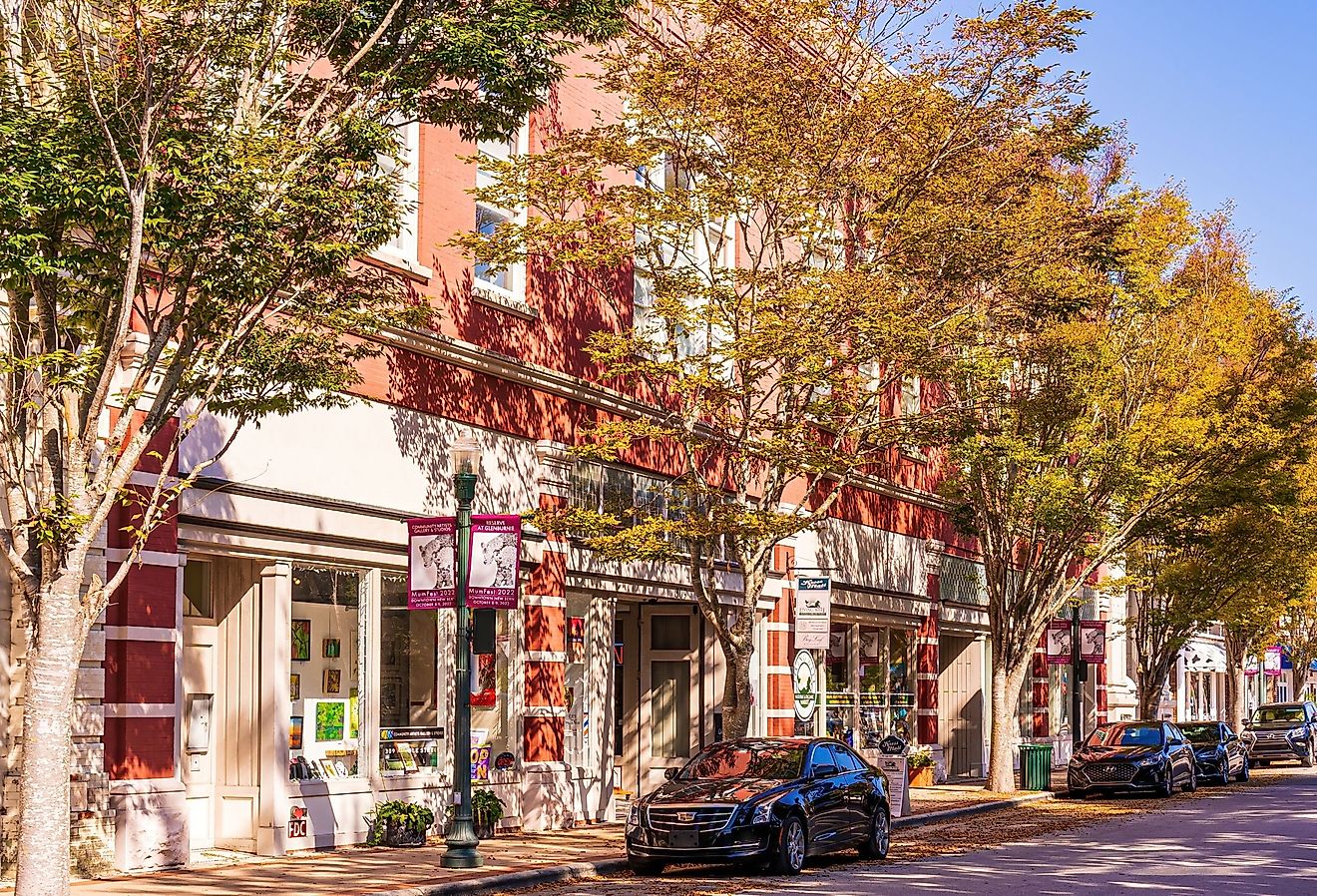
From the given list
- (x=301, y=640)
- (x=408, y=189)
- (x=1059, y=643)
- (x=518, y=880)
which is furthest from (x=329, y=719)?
(x=1059, y=643)

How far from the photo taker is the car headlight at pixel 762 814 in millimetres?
18422

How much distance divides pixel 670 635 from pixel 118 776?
13936 millimetres

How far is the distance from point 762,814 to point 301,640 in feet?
19.8

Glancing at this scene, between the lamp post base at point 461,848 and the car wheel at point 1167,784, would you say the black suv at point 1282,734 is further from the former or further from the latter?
the lamp post base at point 461,848

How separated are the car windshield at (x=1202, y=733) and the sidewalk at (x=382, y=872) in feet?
68.7

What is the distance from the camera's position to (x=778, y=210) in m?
22.9

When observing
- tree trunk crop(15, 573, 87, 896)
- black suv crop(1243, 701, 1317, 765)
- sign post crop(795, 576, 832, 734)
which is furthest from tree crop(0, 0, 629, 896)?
black suv crop(1243, 701, 1317, 765)

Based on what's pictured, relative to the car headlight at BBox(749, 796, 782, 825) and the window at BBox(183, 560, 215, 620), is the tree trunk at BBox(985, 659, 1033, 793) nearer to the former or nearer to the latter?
the car headlight at BBox(749, 796, 782, 825)

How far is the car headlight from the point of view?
60.4ft

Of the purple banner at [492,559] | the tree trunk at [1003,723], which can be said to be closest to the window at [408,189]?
the purple banner at [492,559]

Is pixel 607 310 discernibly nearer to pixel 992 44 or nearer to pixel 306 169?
pixel 992 44

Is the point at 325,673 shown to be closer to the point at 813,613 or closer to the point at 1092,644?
the point at 813,613

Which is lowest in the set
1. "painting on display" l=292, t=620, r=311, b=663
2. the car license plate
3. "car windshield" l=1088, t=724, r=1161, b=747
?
"car windshield" l=1088, t=724, r=1161, b=747

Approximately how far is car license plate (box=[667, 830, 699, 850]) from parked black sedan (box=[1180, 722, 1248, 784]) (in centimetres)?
2203
